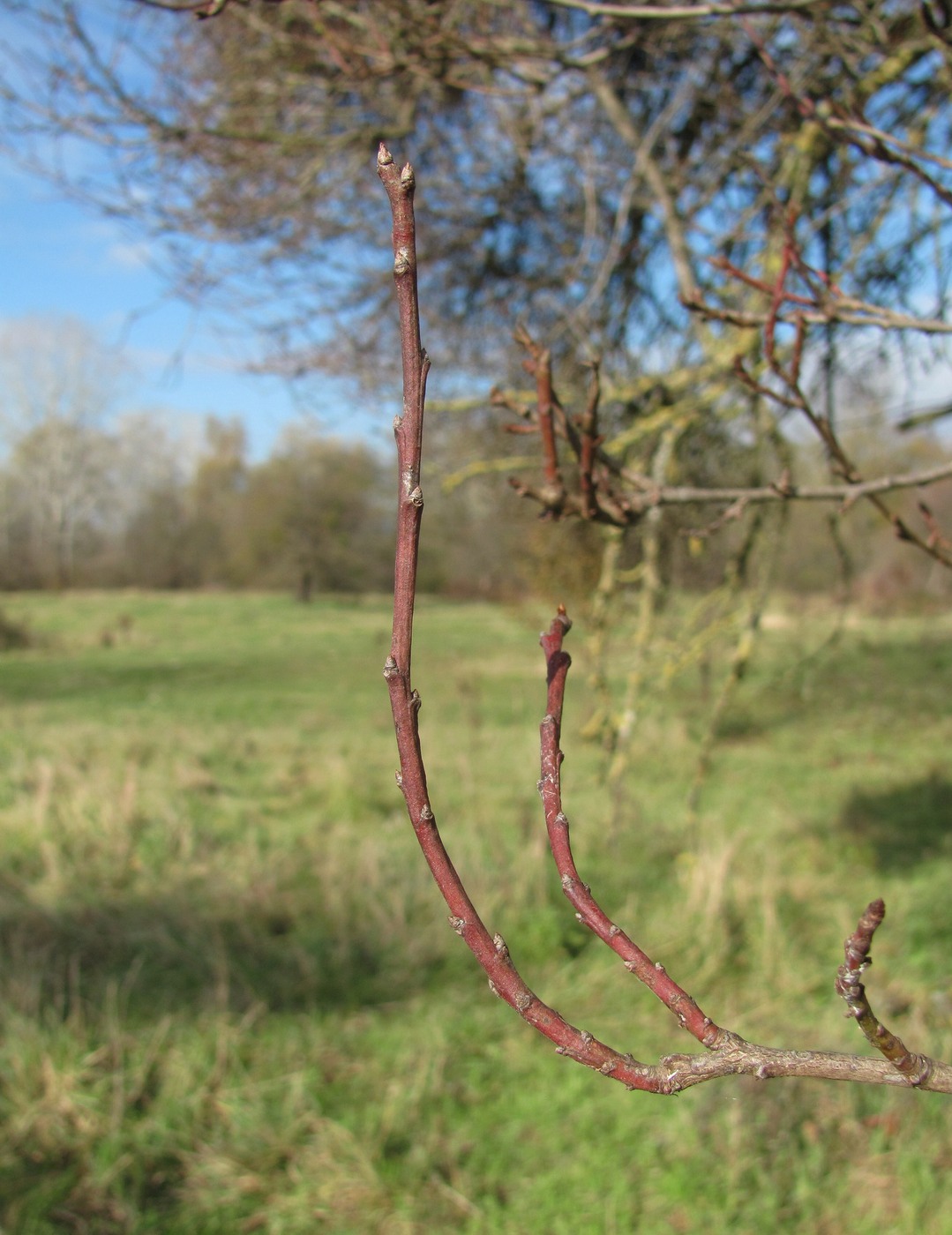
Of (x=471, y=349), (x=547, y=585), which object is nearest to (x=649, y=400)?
(x=547, y=585)

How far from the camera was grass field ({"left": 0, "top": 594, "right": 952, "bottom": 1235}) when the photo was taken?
3018 millimetres

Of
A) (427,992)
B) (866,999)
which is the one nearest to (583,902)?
(866,999)

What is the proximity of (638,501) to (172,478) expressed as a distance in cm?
4967

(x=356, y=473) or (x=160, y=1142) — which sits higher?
(x=356, y=473)

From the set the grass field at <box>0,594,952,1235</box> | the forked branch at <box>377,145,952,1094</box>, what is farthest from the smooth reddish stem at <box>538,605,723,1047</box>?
the grass field at <box>0,594,952,1235</box>

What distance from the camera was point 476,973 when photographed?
168 inches

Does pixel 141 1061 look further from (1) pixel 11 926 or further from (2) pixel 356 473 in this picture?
(2) pixel 356 473

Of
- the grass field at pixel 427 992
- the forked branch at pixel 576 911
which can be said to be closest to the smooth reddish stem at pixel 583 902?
the forked branch at pixel 576 911

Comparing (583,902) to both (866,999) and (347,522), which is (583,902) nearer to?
(866,999)

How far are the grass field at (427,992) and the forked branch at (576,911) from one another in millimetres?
266

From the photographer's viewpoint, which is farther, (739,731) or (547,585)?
(739,731)

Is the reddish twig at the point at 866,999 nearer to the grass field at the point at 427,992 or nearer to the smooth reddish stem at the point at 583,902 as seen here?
the smooth reddish stem at the point at 583,902

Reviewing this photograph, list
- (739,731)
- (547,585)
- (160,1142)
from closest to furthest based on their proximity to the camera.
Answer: (160,1142) < (547,585) < (739,731)

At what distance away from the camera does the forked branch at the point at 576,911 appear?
56 cm
